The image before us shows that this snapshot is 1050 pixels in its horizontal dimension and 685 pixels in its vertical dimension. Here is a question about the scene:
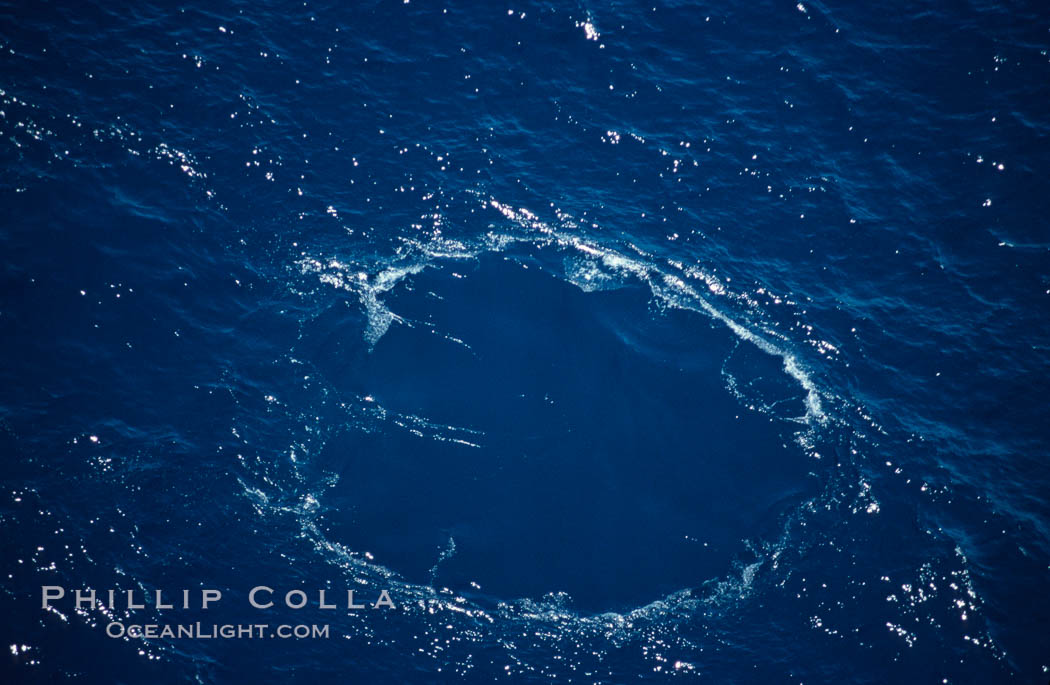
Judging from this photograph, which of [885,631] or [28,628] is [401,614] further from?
[885,631]

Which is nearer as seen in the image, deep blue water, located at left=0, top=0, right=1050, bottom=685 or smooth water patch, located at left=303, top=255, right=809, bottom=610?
deep blue water, located at left=0, top=0, right=1050, bottom=685

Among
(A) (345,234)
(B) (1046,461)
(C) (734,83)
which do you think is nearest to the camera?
(B) (1046,461)

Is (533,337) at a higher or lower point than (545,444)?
higher

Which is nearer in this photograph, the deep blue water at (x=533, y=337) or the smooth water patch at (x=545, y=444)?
the deep blue water at (x=533, y=337)

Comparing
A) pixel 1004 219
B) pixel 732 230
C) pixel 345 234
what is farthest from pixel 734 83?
pixel 345 234
